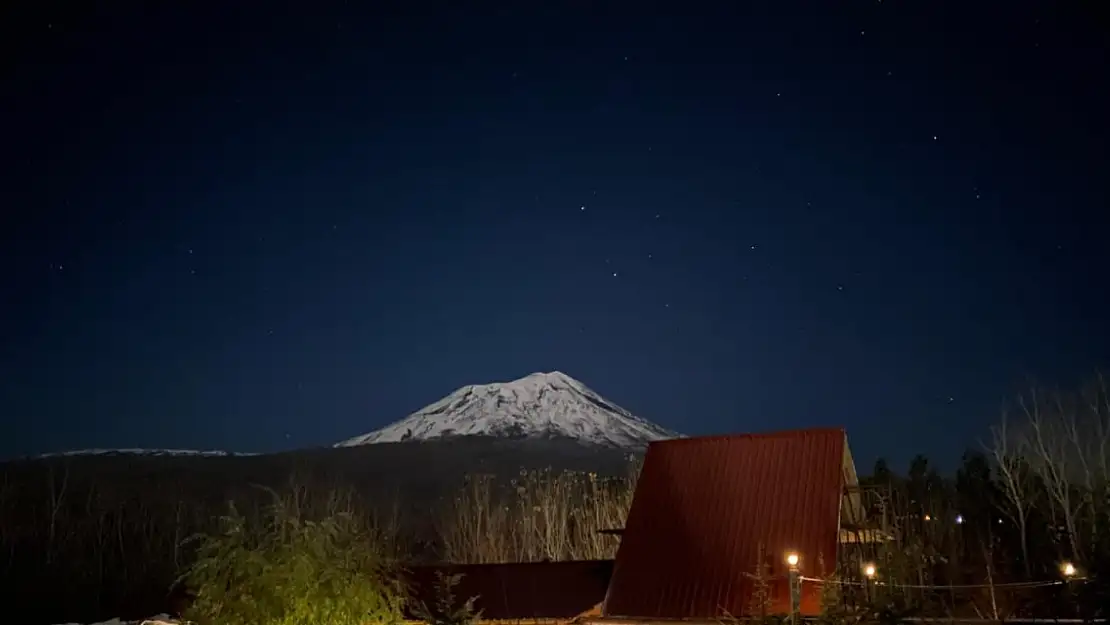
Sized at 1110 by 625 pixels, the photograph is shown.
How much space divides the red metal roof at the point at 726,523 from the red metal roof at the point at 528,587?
176cm

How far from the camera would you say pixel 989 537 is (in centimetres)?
2456

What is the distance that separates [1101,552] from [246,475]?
47428 millimetres

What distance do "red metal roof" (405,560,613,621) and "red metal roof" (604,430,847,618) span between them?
1.76 metres

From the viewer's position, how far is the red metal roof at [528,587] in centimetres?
1656

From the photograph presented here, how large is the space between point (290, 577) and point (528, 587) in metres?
9.76

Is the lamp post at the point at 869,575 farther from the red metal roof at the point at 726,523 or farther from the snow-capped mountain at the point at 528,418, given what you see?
the snow-capped mountain at the point at 528,418

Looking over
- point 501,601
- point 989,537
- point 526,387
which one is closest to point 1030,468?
point 989,537

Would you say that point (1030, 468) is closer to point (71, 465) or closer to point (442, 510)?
point (442, 510)

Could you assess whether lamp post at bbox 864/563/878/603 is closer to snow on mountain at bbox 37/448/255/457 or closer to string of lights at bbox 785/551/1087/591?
string of lights at bbox 785/551/1087/591

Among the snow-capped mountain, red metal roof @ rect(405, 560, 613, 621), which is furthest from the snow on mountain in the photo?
red metal roof @ rect(405, 560, 613, 621)

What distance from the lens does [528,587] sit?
1722 centimetres

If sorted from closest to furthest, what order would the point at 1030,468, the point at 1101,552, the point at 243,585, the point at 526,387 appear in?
1. the point at 1101,552
2. the point at 243,585
3. the point at 1030,468
4. the point at 526,387

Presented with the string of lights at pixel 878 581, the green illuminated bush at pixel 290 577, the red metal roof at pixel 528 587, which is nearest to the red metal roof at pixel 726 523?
the string of lights at pixel 878 581

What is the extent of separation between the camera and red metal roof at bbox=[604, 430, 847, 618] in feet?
45.4
